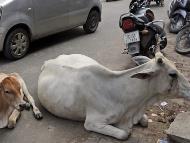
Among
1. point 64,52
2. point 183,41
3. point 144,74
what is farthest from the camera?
point 183,41

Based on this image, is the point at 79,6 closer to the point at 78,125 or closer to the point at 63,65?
Result: the point at 63,65

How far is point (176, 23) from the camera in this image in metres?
10.9

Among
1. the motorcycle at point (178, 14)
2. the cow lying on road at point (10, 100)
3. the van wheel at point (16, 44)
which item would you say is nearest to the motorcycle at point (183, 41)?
the motorcycle at point (178, 14)

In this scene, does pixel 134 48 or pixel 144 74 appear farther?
pixel 134 48

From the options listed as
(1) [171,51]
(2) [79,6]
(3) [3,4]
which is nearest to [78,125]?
(3) [3,4]

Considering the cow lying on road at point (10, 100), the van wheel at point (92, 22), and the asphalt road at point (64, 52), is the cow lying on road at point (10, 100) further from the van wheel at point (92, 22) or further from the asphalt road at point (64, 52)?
the van wheel at point (92, 22)

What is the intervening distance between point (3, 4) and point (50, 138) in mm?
3699

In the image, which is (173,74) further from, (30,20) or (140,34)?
(30,20)

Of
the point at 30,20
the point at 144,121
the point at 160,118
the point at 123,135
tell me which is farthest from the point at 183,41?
the point at 123,135

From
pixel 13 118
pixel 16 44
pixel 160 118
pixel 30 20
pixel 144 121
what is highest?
pixel 30 20

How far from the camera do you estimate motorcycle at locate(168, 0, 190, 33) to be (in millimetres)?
10758

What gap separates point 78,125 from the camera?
5660 mm

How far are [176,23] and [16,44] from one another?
4.87 metres

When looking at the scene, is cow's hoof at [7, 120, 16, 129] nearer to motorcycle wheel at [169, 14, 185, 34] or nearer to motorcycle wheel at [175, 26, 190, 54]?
motorcycle wheel at [175, 26, 190, 54]
